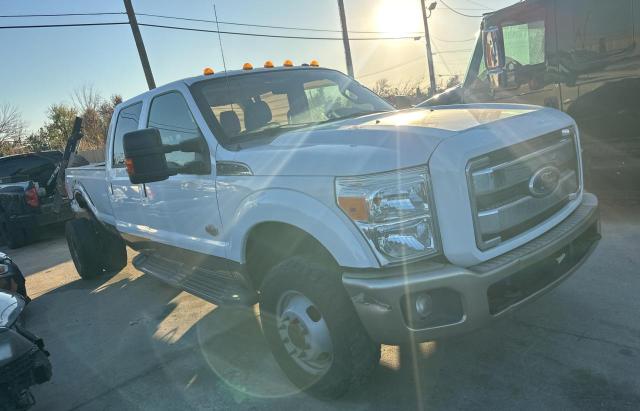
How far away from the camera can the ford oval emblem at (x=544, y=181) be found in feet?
9.25

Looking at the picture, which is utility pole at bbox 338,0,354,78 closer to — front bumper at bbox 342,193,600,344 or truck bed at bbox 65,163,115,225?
truck bed at bbox 65,163,115,225

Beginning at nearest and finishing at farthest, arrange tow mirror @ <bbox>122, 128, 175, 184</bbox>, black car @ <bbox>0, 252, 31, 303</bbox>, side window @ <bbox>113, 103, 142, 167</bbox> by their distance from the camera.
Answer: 1. tow mirror @ <bbox>122, 128, 175, 184</bbox>
2. side window @ <bbox>113, 103, 142, 167</bbox>
3. black car @ <bbox>0, 252, 31, 303</bbox>

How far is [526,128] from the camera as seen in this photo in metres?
2.87

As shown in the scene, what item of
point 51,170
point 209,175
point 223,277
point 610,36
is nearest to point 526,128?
point 209,175

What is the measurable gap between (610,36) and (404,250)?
169 inches

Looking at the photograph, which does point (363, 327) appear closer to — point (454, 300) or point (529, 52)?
point (454, 300)

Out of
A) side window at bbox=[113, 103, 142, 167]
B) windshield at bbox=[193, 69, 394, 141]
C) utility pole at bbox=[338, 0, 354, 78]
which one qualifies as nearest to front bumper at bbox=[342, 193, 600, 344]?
windshield at bbox=[193, 69, 394, 141]

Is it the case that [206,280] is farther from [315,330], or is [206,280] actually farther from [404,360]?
[404,360]

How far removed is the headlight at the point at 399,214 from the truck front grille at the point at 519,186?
0.23 metres

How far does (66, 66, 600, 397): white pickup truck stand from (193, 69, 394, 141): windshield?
16 mm

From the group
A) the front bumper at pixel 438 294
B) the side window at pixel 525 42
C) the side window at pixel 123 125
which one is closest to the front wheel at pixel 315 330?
the front bumper at pixel 438 294

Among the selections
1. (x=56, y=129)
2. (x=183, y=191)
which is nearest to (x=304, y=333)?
(x=183, y=191)

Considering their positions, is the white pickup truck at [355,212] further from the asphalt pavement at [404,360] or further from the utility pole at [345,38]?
the utility pole at [345,38]

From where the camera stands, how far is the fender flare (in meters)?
2.50
